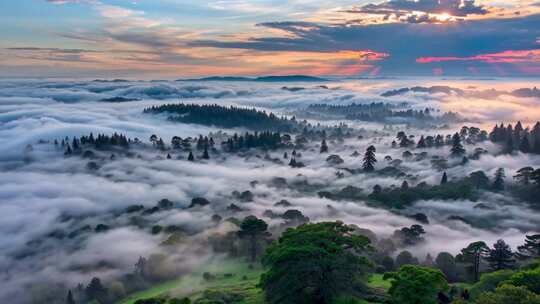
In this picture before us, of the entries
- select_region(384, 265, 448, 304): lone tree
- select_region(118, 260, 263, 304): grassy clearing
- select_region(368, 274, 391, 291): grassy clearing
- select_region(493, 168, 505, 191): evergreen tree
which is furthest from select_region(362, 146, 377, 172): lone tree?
select_region(384, 265, 448, 304): lone tree

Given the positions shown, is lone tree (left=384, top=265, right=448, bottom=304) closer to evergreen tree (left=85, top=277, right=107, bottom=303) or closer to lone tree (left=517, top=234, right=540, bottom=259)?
lone tree (left=517, top=234, right=540, bottom=259)

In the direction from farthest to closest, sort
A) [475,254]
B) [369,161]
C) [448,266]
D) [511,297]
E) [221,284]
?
[369,161]
[221,284]
[448,266]
[475,254]
[511,297]

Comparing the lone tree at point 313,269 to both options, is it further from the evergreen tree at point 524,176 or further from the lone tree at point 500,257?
the evergreen tree at point 524,176

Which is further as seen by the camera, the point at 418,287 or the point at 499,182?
the point at 499,182

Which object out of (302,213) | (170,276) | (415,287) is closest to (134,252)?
(170,276)

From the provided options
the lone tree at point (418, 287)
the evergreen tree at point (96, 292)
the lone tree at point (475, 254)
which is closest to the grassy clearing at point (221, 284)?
the evergreen tree at point (96, 292)

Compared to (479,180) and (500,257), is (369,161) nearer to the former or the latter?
(479,180)

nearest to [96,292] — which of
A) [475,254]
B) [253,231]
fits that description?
[253,231]
